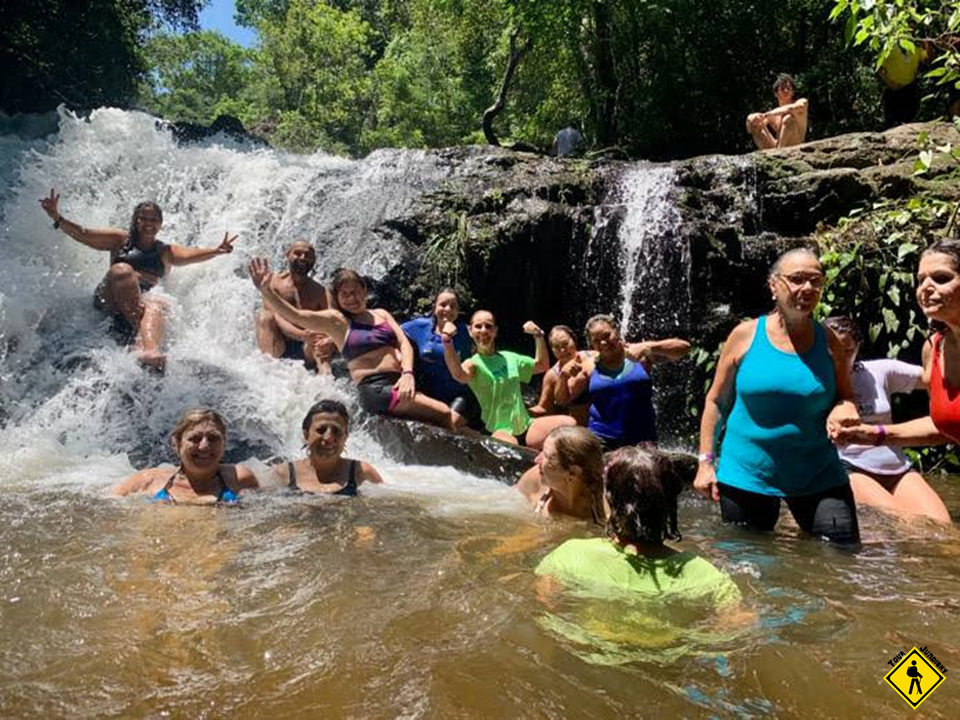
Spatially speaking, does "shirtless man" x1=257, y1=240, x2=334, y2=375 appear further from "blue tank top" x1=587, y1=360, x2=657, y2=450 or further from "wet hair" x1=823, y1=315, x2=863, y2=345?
"wet hair" x1=823, y1=315, x2=863, y2=345

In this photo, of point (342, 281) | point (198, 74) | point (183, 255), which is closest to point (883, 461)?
point (342, 281)

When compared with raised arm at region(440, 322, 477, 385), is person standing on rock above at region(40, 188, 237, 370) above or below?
above

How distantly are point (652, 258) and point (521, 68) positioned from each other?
1542 centimetres

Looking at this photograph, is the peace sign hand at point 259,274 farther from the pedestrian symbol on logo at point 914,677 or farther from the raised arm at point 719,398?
the pedestrian symbol on logo at point 914,677

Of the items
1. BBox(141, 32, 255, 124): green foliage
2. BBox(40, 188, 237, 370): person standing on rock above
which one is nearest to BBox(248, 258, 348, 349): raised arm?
BBox(40, 188, 237, 370): person standing on rock above

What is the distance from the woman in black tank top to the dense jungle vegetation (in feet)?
18.2

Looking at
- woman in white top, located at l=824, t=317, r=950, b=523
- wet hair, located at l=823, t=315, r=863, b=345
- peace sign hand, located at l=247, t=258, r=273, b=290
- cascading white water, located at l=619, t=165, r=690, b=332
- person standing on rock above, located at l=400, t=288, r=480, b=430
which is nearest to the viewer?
wet hair, located at l=823, t=315, r=863, b=345

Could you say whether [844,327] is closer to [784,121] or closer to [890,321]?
[890,321]

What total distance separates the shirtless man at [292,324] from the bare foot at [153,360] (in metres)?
1.03

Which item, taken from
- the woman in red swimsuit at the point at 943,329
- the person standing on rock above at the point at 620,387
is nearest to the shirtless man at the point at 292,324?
the person standing on rock above at the point at 620,387

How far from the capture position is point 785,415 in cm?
349

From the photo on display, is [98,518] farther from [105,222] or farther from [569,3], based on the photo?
[569,3]

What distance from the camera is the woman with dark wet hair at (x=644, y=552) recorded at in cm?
269

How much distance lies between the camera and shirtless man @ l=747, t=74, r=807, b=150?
10992mm
